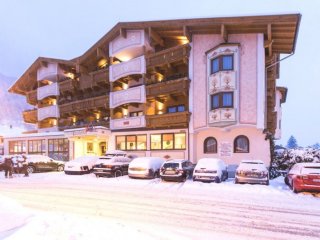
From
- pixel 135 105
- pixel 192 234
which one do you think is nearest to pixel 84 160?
pixel 135 105

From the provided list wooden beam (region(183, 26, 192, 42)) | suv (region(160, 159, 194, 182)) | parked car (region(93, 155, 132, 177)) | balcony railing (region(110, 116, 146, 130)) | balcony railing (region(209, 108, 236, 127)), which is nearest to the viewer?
suv (region(160, 159, 194, 182))

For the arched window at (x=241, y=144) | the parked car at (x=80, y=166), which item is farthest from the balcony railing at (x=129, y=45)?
the arched window at (x=241, y=144)

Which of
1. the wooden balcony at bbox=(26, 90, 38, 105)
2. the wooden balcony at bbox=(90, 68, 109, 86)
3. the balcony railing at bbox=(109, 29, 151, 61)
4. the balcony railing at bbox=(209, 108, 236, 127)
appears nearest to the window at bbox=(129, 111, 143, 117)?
the wooden balcony at bbox=(90, 68, 109, 86)

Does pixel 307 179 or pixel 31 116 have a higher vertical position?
pixel 31 116

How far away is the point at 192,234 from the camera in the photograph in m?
7.42

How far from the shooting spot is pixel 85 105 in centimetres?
3306

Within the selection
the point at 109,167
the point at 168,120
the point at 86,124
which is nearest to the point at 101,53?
the point at 86,124

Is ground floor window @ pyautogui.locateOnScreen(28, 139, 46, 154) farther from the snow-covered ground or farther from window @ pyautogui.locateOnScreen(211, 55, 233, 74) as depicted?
window @ pyautogui.locateOnScreen(211, 55, 233, 74)

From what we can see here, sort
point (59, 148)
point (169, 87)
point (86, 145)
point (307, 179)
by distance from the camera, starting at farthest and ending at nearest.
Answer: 1. point (59, 148)
2. point (86, 145)
3. point (169, 87)
4. point (307, 179)

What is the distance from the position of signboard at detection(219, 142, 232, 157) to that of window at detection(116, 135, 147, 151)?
7.73 meters

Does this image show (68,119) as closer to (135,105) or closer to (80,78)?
(80,78)

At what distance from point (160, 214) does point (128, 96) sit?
19.9 metres

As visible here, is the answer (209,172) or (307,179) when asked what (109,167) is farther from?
(307,179)

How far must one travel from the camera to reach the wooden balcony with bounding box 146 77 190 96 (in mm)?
24328
